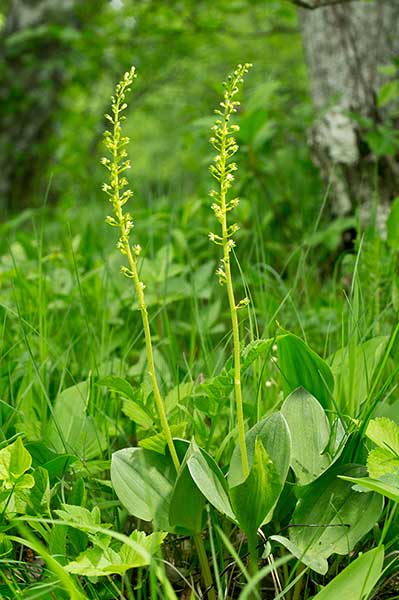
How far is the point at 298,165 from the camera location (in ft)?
10.7

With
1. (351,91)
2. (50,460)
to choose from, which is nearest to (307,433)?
(50,460)

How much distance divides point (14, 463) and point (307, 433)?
1.50ft

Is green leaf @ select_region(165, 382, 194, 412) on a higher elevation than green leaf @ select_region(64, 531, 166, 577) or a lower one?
higher

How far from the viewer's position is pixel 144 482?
3.56 ft

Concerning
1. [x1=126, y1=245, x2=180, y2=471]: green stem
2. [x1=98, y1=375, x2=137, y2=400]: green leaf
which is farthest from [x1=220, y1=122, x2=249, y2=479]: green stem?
[x1=98, y1=375, x2=137, y2=400]: green leaf

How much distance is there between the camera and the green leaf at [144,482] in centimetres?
107

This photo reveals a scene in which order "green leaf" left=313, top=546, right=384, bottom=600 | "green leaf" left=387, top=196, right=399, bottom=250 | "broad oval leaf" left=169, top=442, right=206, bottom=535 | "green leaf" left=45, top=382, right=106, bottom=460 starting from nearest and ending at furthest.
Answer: "green leaf" left=313, top=546, right=384, bottom=600 < "broad oval leaf" left=169, top=442, right=206, bottom=535 < "green leaf" left=45, top=382, right=106, bottom=460 < "green leaf" left=387, top=196, right=399, bottom=250

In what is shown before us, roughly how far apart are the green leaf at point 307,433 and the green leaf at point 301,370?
5 centimetres

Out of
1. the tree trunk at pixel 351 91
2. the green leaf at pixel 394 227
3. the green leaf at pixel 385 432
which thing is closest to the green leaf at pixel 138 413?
the green leaf at pixel 385 432

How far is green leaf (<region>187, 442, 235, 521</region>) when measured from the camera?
3.24ft

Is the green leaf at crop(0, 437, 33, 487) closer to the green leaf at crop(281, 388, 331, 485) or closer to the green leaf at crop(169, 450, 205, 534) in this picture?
the green leaf at crop(169, 450, 205, 534)

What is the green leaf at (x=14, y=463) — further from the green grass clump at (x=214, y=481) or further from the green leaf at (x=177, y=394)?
the green leaf at (x=177, y=394)

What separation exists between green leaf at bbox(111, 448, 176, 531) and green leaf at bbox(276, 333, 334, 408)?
26 cm

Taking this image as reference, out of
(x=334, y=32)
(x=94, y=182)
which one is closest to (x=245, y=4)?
(x=334, y=32)
